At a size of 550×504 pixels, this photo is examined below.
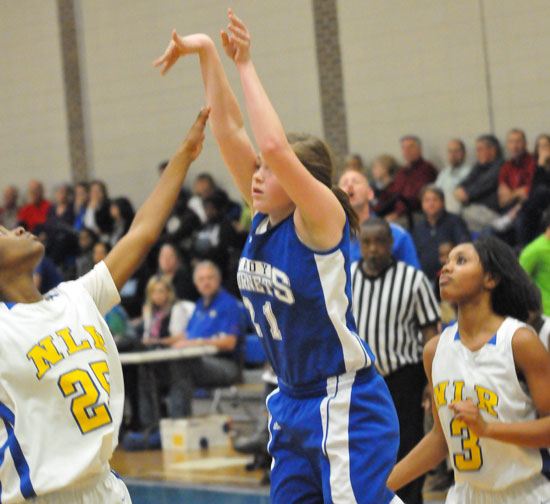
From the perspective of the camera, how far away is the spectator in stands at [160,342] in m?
9.60

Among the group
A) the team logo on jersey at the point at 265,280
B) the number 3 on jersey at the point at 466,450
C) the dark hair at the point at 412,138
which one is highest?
the dark hair at the point at 412,138

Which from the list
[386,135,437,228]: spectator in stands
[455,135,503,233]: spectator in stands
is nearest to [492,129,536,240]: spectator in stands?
[455,135,503,233]: spectator in stands

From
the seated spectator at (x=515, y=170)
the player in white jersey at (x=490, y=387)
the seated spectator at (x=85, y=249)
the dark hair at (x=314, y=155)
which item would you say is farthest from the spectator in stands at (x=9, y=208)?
the dark hair at (x=314, y=155)

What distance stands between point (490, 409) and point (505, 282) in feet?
1.65

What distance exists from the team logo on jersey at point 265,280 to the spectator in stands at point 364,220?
8.29 feet

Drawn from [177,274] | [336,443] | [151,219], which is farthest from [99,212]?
[336,443]

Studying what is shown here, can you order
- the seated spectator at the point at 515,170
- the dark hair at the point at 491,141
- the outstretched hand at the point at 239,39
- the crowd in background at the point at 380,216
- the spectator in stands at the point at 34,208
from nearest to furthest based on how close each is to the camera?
1. the outstretched hand at the point at 239,39
2. the crowd in background at the point at 380,216
3. the seated spectator at the point at 515,170
4. the dark hair at the point at 491,141
5. the spectator in stands at the point at 34,208

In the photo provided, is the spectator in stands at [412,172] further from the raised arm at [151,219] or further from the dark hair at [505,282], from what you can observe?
the raised arm at [151,219]

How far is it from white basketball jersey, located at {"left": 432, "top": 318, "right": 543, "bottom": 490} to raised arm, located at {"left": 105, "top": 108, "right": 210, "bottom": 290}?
120cm

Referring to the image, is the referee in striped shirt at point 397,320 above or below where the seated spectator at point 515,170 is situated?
below

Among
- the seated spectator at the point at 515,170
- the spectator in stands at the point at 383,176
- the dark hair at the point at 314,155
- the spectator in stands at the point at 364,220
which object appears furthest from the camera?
the spectator in stands at the point at 383,176

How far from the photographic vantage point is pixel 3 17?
16484 mm

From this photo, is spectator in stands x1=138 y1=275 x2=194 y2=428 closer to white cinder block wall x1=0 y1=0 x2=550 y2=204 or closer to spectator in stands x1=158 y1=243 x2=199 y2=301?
spectator in stands x1=158 y1=243 x2=199 y2=301

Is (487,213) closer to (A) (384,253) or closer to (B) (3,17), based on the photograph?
(A) (384,253)
